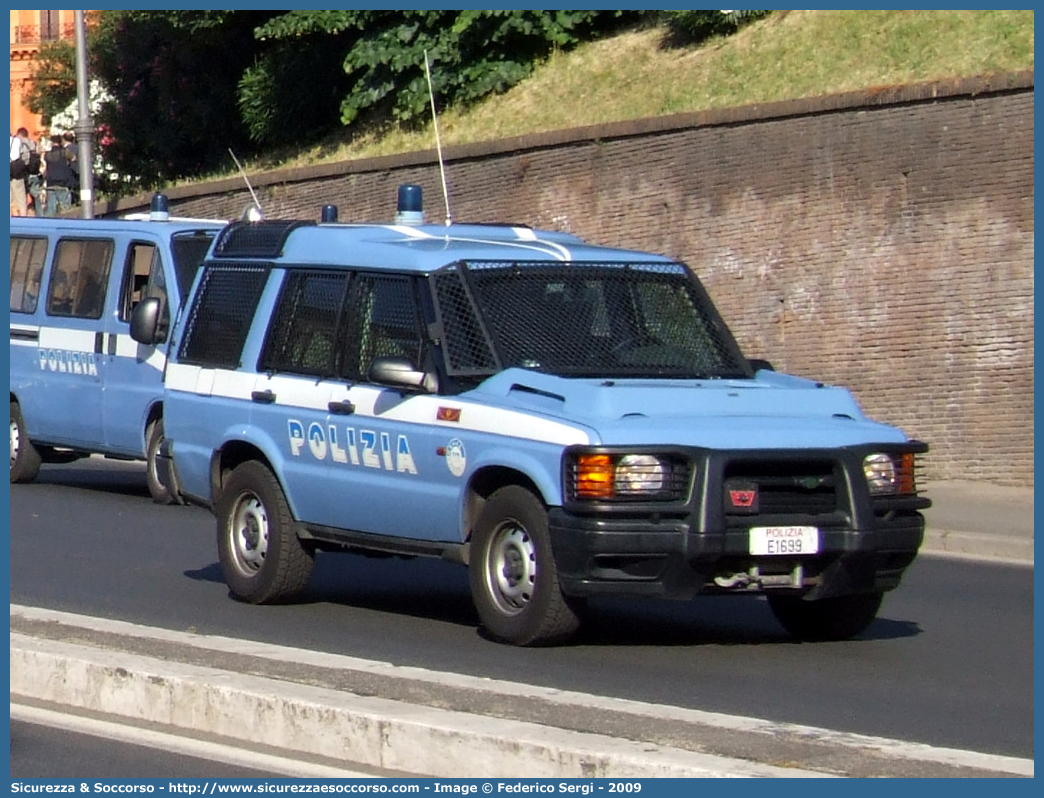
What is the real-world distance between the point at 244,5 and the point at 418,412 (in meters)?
22.3

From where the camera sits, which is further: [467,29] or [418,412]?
[467,29]

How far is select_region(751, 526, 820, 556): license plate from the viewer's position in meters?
9.04

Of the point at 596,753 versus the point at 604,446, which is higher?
the point at 604,446

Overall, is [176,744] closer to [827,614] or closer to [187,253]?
[827,614]

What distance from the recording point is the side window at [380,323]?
1018 cm

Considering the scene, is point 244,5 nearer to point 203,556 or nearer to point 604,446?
point 203,556

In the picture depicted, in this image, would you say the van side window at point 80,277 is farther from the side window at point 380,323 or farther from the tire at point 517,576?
the tire at point 517,576

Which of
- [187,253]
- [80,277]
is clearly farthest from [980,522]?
[80,277]

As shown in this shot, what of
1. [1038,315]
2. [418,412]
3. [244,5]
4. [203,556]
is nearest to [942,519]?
[1038,315]

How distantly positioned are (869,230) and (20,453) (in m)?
7.99

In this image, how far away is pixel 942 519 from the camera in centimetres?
1545

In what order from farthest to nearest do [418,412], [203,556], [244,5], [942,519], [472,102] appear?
[244,5] → [472,102] → [942,519] → [203,556] → [418,412]

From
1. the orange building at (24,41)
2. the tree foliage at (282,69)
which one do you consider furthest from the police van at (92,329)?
the orange building at (24,41)

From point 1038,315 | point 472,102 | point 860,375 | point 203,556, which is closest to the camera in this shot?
point 203,556
